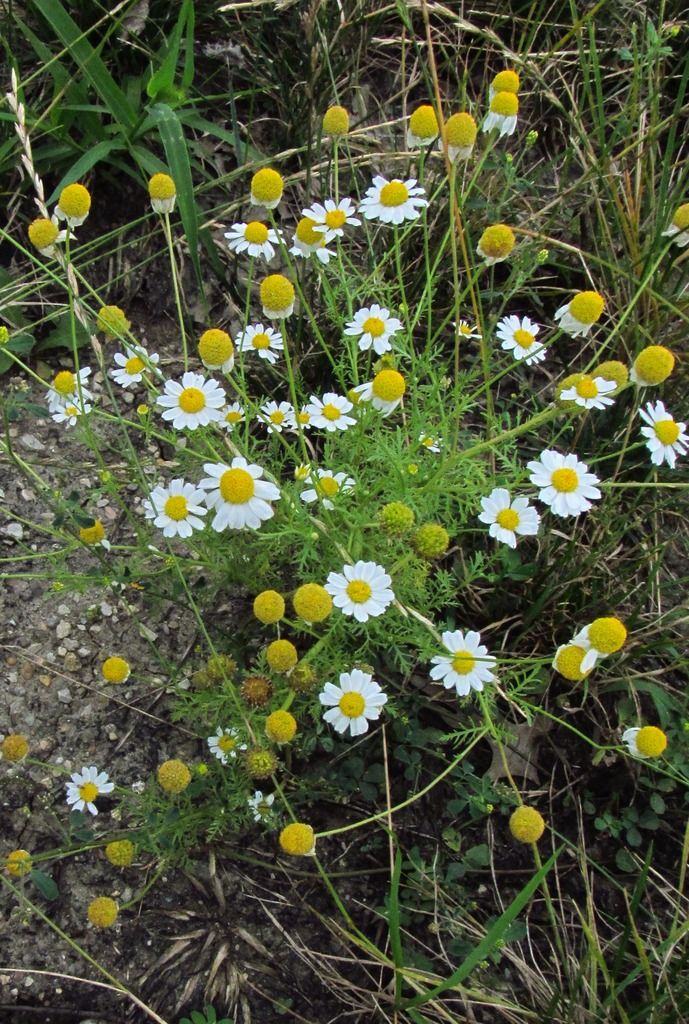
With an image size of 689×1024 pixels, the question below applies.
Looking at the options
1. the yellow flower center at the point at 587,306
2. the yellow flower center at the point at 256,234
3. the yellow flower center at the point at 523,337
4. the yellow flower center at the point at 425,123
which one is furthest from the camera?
the yellow flower center at the point at 523,337

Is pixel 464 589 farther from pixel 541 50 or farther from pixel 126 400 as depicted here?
pixel 541 50

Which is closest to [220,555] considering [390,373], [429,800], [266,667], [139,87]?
[266,667]

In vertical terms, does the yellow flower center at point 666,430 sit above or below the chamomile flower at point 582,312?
below

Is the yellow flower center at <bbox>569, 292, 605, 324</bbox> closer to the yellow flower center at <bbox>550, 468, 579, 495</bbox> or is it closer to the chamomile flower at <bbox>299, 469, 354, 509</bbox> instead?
the yellow flower center at <bbox>550, 468, 579, 495</bbox>

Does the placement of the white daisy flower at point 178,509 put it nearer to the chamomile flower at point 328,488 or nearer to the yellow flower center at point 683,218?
the chamomile flower at point 328,488

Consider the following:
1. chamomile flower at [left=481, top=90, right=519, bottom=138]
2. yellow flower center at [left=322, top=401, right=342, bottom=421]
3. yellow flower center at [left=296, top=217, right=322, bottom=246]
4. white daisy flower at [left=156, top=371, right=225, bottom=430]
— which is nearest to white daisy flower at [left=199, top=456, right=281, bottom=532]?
white daisy flower at [left=156, top=371, right=225, bottom=430]

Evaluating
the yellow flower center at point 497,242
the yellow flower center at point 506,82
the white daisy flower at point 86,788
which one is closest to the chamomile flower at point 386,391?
the yellow flower center at point 497,242
